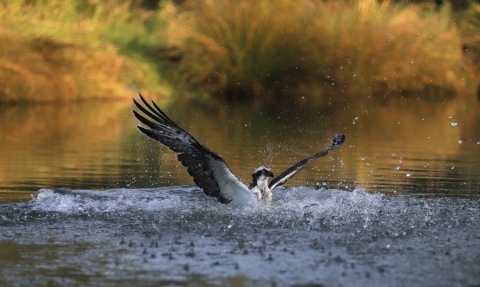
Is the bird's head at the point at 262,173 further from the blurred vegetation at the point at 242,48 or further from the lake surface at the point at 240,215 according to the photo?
the blurred vegetation at the point at 242,48

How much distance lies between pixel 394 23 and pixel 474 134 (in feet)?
39.4

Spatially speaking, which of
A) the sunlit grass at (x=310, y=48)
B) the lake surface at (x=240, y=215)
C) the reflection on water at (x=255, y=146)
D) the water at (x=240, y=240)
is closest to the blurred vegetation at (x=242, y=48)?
the sunlit grass at (x=310, y=48)

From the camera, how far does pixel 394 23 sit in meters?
26.8

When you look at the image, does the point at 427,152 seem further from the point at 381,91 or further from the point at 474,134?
the point at 381,91

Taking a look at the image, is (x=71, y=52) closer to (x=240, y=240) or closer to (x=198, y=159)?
(x=198, y=159)

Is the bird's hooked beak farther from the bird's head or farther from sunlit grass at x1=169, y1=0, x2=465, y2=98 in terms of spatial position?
sunlit grass at x1=169, y1=0, x2=465, y2=98

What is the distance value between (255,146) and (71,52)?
10.8 meters

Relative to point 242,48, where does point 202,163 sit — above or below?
below

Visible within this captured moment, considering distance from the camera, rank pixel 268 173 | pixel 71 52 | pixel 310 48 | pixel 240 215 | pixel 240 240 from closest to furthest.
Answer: pixel 240 240
pixel 240 215
pixel 268 173
pixel 71 52
pixel 310 48

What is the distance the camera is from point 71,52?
73.6 ft

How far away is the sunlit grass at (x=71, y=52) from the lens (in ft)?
68.8

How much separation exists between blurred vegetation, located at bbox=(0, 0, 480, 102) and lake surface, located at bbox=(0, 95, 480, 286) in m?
8.43

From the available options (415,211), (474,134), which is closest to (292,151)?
(474,134)

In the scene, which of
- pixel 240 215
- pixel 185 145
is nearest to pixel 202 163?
pixel 185 145
